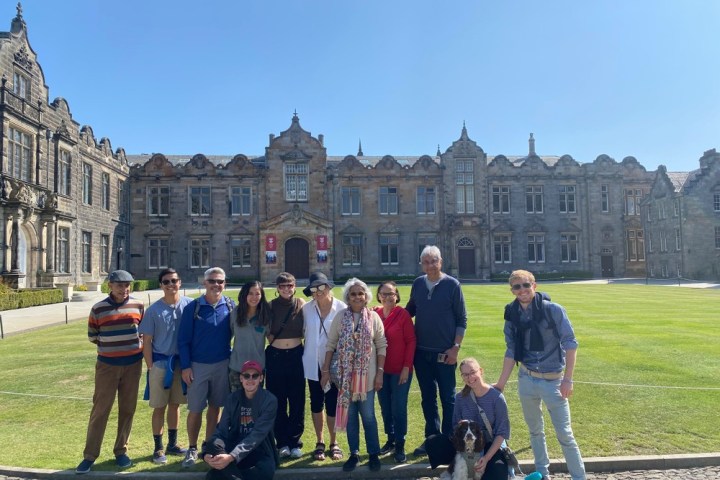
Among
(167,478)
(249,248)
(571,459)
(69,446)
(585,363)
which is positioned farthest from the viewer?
(249,248)

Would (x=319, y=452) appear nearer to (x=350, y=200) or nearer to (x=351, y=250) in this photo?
(x=351, y=250)

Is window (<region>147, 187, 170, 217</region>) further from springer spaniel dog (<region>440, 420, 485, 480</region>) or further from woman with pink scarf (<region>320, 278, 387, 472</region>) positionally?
springer spaniel dog (<region>440, 420, 485, 480</region>)

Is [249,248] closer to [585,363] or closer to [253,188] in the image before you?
[253,188]

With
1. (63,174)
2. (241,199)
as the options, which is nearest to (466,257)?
(241,199)

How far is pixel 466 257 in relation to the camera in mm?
41125

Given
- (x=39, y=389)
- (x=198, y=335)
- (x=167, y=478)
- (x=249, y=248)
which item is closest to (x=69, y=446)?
(x=167, y=478)

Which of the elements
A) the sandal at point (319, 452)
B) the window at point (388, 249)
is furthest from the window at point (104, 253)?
the sandal at point (319, 452)

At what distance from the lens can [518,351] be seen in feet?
16.6

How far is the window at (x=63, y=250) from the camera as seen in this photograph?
28.2m

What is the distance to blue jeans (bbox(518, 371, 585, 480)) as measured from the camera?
4779mm

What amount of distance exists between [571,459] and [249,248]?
37143 mm

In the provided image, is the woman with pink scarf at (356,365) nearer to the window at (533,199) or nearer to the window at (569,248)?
the window at (533,199)

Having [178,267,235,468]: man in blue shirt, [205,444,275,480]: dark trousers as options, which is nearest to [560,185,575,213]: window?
[178,267,235,468]: man in blue shirt

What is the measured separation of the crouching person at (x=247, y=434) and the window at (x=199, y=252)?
36454 mm
